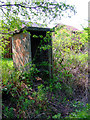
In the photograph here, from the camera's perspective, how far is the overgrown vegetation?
117 inches

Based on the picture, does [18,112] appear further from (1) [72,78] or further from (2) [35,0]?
(2) [35,0]

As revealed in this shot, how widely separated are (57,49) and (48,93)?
4.93 ft

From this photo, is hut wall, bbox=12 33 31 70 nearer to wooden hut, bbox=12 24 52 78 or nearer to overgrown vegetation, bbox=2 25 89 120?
wooden hut, bbox=12 24 52 78

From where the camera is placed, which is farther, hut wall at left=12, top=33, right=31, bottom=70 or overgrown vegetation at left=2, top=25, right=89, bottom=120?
hut wall at left=12, top=33, right=31, bottom=70

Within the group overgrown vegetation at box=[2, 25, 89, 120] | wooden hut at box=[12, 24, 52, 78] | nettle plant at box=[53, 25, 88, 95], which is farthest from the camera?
nettle plant at box=[53, 25, 88, 95]

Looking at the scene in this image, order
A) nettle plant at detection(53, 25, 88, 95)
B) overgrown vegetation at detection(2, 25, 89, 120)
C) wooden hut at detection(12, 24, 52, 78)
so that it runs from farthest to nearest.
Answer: nettle plant at detection(53, 25, 88, 95), wooden hut at detection(12, 24, 52, 78), overgrown vegetation at detection(2, 25, 89, 120)

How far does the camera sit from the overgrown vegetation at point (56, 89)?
117 inches

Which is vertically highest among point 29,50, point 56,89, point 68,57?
point 29,50

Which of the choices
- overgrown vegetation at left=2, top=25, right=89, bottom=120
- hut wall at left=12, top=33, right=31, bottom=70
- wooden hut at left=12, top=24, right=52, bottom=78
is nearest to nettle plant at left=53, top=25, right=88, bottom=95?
overgrown vegetation at left=2, top=25, right=89, bottom=120

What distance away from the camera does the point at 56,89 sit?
12.1 feet

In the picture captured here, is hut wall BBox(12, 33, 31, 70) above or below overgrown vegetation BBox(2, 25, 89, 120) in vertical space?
above

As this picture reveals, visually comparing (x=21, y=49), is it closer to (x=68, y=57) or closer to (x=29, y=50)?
(x=29, y=50)

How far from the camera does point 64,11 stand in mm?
3145

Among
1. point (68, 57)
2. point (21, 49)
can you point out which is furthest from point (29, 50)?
point (68, 57)
